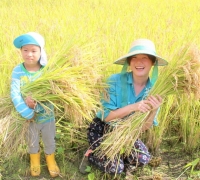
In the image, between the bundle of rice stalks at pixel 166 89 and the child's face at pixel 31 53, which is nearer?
the bundle of rice stalks at pixel 166 89

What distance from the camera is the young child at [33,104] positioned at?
171cm

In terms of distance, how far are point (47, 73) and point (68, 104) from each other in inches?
8.3

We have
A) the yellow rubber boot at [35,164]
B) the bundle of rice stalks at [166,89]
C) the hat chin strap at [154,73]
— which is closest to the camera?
the bundle of rice stalks at [166,89]

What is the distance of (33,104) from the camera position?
5.65 feet

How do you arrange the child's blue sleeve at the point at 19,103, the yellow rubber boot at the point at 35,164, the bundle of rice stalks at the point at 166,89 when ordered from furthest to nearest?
the yellow rubber boot at the point at 35,164 < the child's blue sleeve at the point at 19,103 < the bundle of rice stalks at the point at 166,89

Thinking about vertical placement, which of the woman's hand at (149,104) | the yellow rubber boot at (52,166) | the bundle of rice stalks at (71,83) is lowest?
the yellow rubber boot at (52,166)

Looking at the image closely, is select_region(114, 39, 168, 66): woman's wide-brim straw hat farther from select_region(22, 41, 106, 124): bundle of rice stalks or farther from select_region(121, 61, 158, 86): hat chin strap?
select_region(22, 41, 106, 124): bundle of rice stalks

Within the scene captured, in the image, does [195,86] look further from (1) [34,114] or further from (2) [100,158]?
(1) [34,114]

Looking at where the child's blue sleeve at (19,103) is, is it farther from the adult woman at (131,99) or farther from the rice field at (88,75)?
the adult woman at (131,99)

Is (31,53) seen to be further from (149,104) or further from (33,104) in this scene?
(149,104)

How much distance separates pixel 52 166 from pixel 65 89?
592 millimetres

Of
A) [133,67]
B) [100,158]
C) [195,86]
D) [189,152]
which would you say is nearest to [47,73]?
[133,67]

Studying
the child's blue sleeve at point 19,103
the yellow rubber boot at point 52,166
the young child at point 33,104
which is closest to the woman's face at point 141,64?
the young child at point 33,104

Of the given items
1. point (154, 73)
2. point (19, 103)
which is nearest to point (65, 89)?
point (19, 103)
